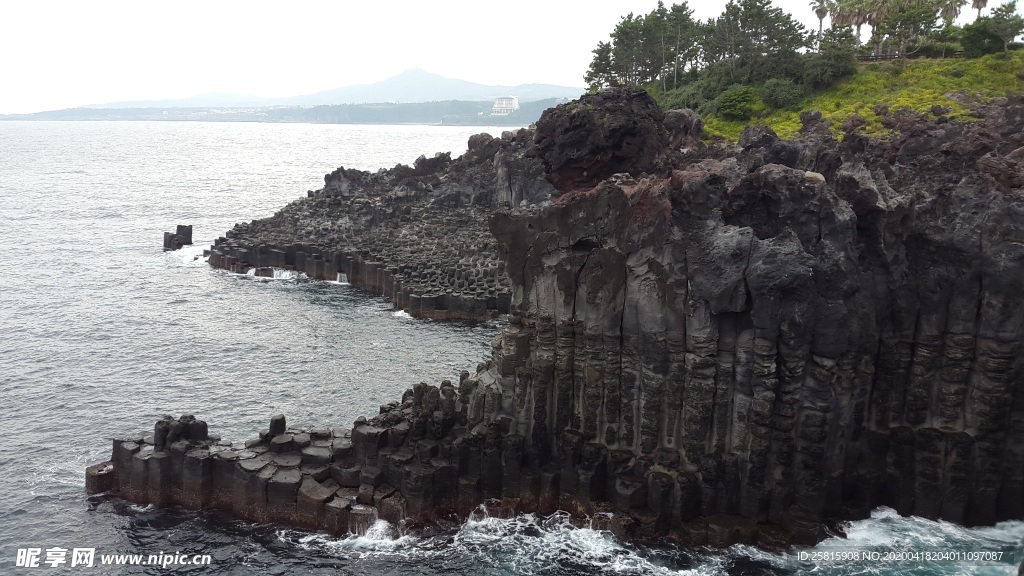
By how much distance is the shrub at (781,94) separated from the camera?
88.4 meters

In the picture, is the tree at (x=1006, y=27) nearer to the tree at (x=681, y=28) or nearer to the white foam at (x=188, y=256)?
the tree at (x=681, y=28)

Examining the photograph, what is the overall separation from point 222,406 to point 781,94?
72.5m

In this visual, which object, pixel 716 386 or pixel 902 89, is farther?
pixel 902 89

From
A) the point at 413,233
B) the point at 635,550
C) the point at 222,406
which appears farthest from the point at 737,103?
the point at 635,550

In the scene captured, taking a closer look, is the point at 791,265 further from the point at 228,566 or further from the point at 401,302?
the point at 401,302

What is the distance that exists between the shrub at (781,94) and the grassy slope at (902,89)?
100cm

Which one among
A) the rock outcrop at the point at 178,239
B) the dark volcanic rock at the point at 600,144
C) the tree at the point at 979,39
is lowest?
the rock outcrop at the point at 178,239

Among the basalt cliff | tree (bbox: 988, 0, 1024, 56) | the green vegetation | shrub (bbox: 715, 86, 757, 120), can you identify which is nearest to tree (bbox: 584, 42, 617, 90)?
the green vegetation

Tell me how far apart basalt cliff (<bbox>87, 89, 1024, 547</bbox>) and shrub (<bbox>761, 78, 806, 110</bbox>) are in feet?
195

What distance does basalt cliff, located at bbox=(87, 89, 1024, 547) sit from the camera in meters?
26.4

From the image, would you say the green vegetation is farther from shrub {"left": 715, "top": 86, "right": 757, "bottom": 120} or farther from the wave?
the wave

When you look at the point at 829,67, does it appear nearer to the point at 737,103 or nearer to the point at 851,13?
the point at 737,103

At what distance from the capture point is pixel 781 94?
89.0 metres

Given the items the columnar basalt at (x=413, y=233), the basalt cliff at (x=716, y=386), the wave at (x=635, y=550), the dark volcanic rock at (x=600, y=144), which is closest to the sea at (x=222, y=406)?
the wave at (x=635, y=550)
